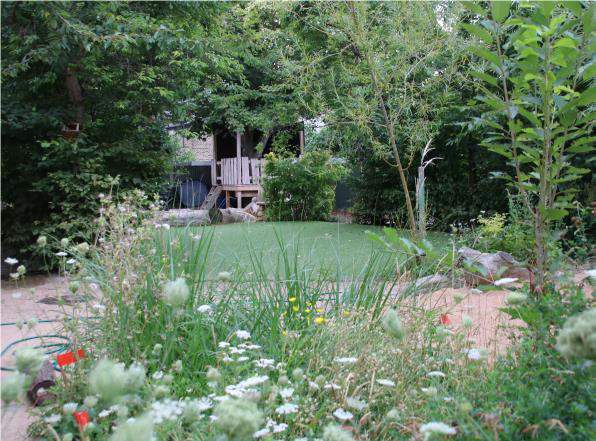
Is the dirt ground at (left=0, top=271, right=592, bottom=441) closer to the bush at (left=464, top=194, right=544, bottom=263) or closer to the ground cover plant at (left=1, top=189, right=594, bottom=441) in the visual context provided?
the ground cover plant at (left=1, top=189, right=594, bottom=441)

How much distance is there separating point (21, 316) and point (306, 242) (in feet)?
17.6

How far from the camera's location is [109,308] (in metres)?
2.17

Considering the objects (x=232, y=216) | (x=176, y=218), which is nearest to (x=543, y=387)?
(x=176, y=218)

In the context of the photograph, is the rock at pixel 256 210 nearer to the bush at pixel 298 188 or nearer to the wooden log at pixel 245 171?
the bush at pixel 298 188

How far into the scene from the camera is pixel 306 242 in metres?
7.53

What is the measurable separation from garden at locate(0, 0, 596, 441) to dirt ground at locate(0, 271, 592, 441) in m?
0.04

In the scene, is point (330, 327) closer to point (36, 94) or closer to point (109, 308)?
point (109, 308)

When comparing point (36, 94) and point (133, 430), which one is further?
point (36, 94)

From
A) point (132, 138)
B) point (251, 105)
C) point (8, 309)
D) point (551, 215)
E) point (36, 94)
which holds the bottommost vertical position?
point (8, 309)

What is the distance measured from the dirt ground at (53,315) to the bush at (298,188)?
652 centimetres

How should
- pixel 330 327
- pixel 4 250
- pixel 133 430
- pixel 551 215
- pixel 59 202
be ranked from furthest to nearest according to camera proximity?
pixel 4 250 < pixel 59 202 < pixel 330 327 < pixel 551 215 < pixel 133 430

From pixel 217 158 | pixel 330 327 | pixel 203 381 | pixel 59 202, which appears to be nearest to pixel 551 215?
pixel 330 327

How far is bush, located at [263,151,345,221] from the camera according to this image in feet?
39.7

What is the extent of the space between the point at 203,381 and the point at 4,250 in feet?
18.1
